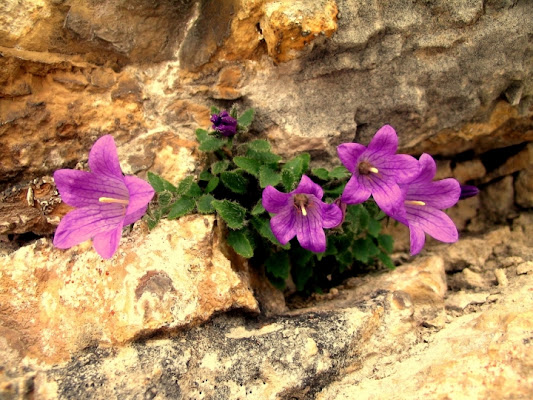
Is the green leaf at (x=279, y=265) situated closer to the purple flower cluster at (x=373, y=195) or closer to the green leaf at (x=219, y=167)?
the purple flower cluster at (x=373, y=195)

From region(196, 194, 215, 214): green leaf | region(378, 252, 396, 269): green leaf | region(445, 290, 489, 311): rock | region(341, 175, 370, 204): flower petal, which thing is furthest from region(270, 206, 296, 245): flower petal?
region(445, 290, 489, 311): rock

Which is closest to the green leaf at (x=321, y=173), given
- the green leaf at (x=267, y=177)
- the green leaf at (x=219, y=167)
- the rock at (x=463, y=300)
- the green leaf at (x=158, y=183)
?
the green leaf at (x=267, y=177)

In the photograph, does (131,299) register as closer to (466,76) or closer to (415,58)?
(415,58)

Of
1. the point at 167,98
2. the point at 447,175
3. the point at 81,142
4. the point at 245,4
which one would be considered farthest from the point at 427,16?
the point at 81,142


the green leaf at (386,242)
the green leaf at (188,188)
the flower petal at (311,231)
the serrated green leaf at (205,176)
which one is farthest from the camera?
the green leaf at (386,242)

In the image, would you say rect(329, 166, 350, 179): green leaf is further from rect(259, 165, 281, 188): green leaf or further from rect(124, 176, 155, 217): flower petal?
rect(124, 176, 155, 217): flower petal

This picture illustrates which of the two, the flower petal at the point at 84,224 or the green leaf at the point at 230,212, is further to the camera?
the green leaf at the point at 230,212
